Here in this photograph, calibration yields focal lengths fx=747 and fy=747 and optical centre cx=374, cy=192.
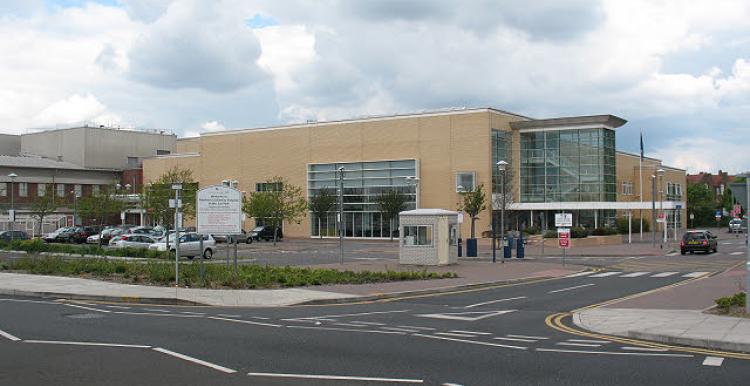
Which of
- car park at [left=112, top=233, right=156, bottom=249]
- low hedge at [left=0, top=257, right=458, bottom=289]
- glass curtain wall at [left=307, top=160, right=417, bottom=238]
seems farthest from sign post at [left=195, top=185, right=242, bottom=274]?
glass curtain wall at [left=307, top=160, right=417, bottom=238]

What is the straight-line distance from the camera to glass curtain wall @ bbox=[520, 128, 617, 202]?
70875mm

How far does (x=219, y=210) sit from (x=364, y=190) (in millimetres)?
52183

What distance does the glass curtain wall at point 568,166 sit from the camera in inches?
2790

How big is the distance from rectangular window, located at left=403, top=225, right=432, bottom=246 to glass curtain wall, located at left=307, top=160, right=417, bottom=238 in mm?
36795

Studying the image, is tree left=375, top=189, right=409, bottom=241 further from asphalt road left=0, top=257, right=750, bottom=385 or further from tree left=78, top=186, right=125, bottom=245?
asphalt road left=0, top=257, right=750, bottom=385

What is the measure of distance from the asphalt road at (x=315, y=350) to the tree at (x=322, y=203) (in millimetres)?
56515

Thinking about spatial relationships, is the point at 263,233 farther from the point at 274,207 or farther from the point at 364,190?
the point at 364,190

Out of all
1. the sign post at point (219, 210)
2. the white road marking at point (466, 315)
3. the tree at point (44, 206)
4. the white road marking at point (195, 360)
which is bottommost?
the white road marking at point (466, 315)

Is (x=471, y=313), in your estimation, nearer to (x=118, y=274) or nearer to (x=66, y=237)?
(x=118, y=274)

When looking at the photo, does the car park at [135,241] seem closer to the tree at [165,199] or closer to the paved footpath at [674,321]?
the tree at [165,199]

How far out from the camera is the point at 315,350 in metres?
12.1

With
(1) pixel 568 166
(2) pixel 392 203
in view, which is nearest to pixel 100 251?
(2) pixel 392 203

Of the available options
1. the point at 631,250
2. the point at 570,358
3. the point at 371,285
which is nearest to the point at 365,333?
the point at 570,358

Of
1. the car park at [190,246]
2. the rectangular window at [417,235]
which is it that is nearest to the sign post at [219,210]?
the rectangular window at [417,235]
